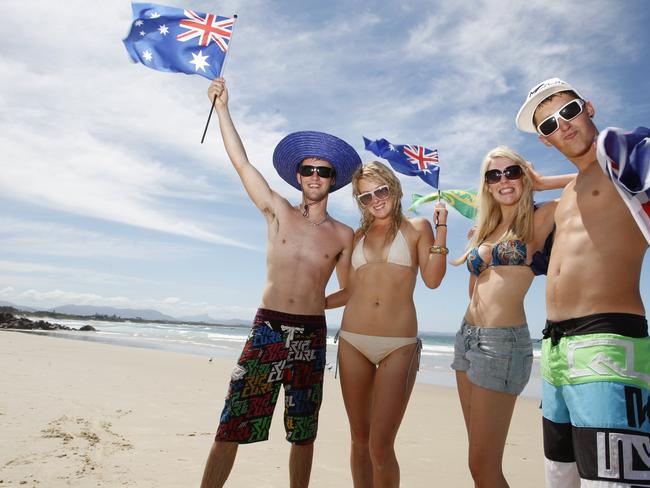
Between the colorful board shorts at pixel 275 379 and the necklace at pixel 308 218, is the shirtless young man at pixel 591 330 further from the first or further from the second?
the necklace at pixel 308 218

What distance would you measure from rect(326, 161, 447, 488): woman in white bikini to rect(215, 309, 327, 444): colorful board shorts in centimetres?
27

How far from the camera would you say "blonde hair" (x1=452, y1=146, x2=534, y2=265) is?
3371 mm

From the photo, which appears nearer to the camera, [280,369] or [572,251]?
[572,251]

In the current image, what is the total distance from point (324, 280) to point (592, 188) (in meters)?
2.23

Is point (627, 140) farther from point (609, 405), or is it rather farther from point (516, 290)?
point (516, 290)

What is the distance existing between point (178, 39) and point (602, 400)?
17.5 feet

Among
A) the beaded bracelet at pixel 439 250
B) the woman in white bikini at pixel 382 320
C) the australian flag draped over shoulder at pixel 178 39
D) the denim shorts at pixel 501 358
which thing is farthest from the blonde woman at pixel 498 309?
the australian flag draped over shoulder at pixel 178 39

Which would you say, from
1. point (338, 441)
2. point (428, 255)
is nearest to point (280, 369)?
point (428, 255)

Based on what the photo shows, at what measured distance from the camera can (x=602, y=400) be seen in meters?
2.22

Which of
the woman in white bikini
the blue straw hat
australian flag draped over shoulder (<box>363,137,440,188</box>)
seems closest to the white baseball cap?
the woman in white bikini

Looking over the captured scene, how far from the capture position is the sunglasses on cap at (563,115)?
279 cm

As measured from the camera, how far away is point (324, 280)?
4.16 meters

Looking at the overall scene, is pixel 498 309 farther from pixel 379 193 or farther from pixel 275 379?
pixel 275 379

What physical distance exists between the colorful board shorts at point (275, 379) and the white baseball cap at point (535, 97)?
2.17 meters
